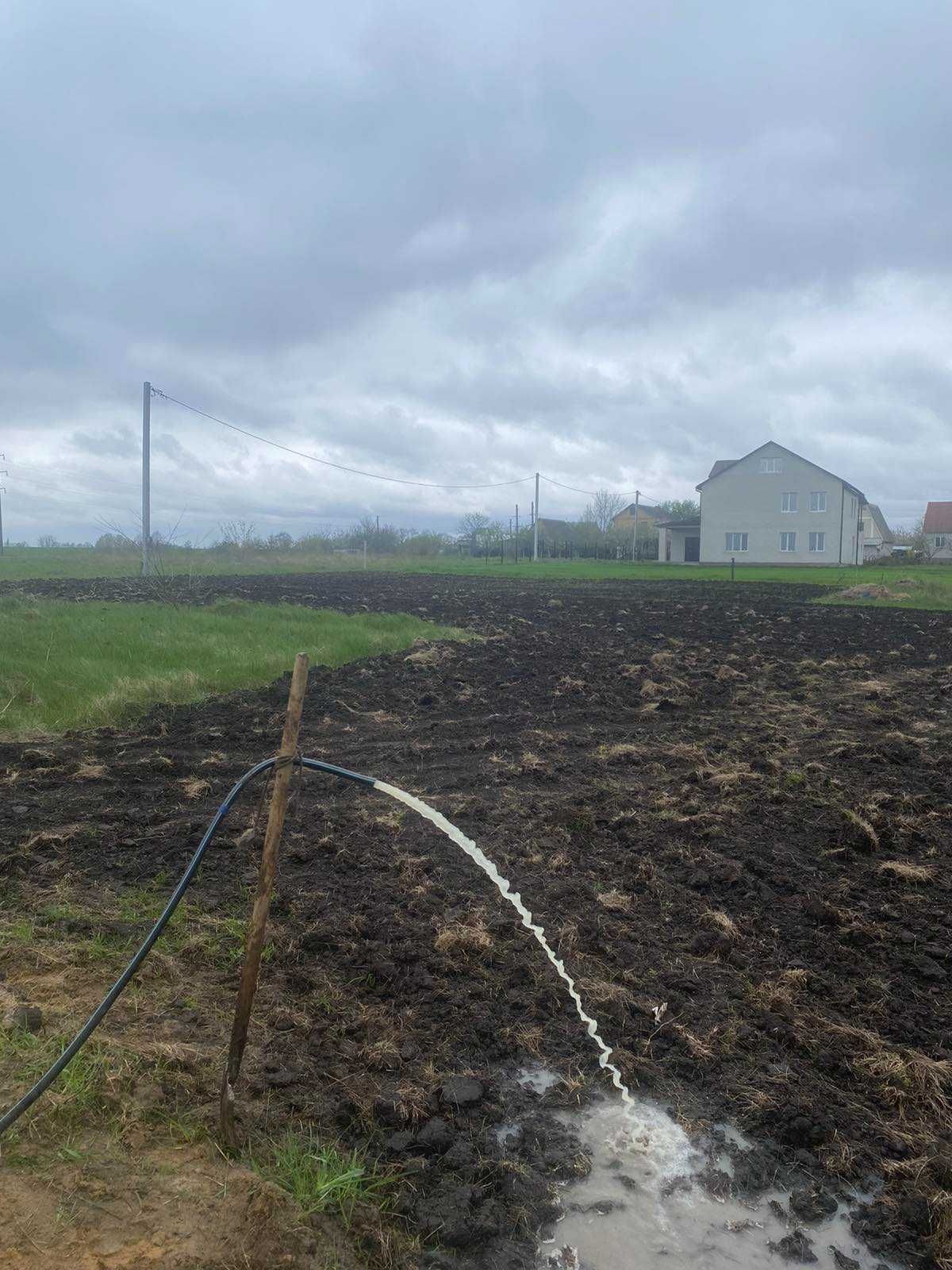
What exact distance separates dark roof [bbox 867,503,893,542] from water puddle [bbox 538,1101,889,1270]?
270 ft

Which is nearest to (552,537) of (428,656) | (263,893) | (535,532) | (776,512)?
(535,532)

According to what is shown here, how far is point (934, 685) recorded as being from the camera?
38.3 ft

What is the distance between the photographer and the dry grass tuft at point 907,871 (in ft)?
16.5

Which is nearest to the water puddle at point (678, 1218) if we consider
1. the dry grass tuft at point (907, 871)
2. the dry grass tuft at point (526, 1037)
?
the dry grass tuft at point (526, 1037)

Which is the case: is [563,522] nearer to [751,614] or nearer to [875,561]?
[875,561]

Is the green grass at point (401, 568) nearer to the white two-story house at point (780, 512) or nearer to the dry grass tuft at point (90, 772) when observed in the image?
the white two-story house at point (780, 512)

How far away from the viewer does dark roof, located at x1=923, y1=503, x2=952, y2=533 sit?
85562 mm

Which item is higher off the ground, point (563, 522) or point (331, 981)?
point (563, 522)

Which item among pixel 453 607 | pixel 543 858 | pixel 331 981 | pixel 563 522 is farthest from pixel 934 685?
pixel 563 522

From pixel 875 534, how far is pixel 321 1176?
8573 cm

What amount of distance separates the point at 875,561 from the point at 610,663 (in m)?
47.9

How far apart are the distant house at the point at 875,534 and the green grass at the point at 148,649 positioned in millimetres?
58867

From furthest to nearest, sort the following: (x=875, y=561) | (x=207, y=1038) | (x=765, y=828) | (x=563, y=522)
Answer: (x=563, y=522), (x=875, y=561), (x=765, y=828), (x=207, y=1038)

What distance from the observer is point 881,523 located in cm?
8106
